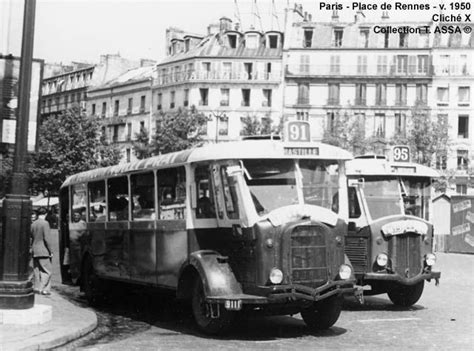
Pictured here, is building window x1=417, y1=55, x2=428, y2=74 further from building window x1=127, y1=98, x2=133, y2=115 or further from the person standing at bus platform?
the person standing at bus platform

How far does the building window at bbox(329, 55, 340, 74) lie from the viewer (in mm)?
69875

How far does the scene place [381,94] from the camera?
68.2 m

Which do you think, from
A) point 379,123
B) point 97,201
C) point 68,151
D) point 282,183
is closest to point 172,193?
point 282,183

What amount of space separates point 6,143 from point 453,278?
45.7 feet

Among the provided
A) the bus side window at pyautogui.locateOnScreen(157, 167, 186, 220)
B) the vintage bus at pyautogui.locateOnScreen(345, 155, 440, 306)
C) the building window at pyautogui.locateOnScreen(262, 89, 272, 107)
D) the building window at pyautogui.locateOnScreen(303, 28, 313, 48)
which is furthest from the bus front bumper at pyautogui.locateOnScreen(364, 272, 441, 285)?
the building window at pyautogui.locateOnScreen(303, 28, 313, 48)

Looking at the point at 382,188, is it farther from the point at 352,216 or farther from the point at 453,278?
the point at 453,278

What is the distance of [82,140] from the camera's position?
60.3 meters

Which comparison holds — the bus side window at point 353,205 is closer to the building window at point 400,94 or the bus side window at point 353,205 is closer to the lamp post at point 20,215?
the lamp post at point 20,215

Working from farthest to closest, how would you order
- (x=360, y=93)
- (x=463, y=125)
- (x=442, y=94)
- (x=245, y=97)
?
1. (x=245, y=97)
2. (x=360, y=93)
3. (x=442, y=94)
4. (x=463, y=125)

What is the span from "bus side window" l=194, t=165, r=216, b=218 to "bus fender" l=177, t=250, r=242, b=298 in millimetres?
600

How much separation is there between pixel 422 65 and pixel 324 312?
60.1 meters

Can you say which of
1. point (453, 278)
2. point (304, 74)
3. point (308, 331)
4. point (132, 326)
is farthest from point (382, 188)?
point (304, 74)

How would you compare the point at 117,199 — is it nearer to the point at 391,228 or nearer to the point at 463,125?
the point at 391,228

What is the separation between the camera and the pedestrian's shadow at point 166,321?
1090 centimetres
